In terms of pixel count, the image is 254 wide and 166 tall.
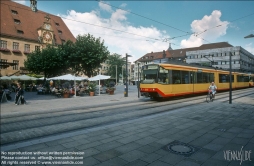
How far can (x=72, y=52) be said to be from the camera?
80.9 feet

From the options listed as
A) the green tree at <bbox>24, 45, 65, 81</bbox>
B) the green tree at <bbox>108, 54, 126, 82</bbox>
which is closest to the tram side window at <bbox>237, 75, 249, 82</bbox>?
the green tree at <bbox>24, 45, 65, 81</bbox>

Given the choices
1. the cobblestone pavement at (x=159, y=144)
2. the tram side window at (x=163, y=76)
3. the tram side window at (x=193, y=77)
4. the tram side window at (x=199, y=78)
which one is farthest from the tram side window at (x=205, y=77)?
the cobblestone pavement at (x=159, y=144)

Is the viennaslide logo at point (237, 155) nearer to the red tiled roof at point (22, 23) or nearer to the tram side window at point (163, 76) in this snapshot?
the tram side window at point (163, 76)

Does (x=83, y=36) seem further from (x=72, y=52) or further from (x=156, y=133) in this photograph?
(x=156, y=133)

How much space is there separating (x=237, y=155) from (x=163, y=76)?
8737 millimetres

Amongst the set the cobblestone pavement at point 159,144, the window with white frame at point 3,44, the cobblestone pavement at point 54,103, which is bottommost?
the cobblestone pavement at point 159,144

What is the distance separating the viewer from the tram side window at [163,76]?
12067 millimetres

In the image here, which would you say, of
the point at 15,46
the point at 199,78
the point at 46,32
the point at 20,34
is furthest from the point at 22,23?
the point at 199,78

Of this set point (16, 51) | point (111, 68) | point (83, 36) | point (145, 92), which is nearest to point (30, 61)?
point (16, 51)

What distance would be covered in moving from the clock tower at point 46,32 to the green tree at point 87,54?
795 inches

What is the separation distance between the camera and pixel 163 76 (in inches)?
481

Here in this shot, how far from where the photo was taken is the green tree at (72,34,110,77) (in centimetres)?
2406

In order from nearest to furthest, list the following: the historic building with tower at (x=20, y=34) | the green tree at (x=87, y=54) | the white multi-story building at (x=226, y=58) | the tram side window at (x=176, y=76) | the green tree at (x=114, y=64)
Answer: the tram side window at (x=176, y=76) → the green tree at (x=87, y=54) → the historic building with tower at (x=20, y=34) → the white multi-story building at (x=226, y=58) → the green tree at (x=114, y=64)

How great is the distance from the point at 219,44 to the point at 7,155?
76.6 meters
